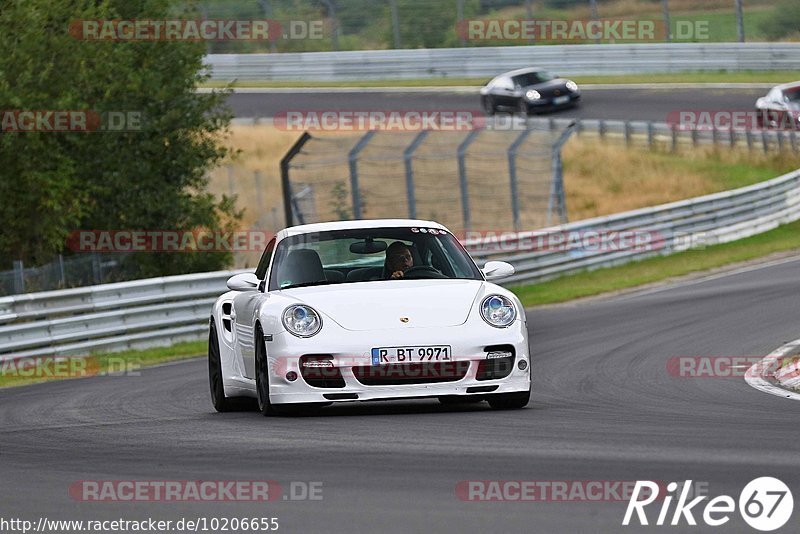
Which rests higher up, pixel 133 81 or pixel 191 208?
pixel 133 81

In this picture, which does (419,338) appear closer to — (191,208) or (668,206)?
(191,208)

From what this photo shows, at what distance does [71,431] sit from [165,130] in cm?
1602

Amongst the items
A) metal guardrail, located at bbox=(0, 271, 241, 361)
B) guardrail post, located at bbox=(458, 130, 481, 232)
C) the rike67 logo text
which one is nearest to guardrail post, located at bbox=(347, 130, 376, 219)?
guardrail post, located at bbox=(458, 130, 481, 232)

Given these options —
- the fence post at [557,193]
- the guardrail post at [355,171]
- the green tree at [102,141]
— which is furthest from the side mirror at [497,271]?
the fence post at [557,193]

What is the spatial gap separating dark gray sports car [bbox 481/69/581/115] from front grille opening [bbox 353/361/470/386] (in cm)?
3547

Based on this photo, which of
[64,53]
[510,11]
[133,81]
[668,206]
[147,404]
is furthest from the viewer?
[510,11]

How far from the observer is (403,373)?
362 inches

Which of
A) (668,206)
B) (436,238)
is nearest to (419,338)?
(436,238)

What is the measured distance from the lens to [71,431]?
9.25 meters

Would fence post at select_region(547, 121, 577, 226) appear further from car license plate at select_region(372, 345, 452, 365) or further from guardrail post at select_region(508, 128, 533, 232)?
car license plate at select_region(372, 345, 452, 365)

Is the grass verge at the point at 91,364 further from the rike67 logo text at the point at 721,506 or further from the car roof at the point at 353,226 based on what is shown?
the rike67 logo text at the point at 721,506

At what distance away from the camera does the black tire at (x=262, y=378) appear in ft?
31.1

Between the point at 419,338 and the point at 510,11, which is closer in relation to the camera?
the point at 419,338

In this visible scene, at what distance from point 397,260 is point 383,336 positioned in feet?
3.85
